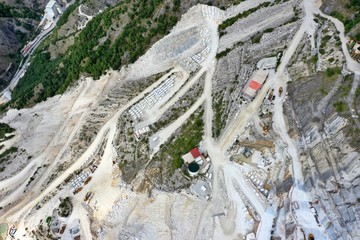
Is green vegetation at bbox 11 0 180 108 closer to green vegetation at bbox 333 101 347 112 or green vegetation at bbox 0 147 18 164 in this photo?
green vegetation at bbox 0 147 18 164

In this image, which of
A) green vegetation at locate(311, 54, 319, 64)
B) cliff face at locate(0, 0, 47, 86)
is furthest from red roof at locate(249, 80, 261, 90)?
cliff face at locate(0, 0, 47, 86)

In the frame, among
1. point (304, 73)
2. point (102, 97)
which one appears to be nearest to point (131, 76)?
point (102, 97)

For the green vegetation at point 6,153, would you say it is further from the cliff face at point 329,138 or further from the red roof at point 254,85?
the cliff face at point 329,138

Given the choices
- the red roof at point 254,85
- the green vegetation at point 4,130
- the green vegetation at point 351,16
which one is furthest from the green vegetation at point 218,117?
the green vegetation at point 4,130

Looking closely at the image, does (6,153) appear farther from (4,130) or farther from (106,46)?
(106,46)

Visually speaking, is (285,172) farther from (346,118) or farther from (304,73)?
(304,73)
